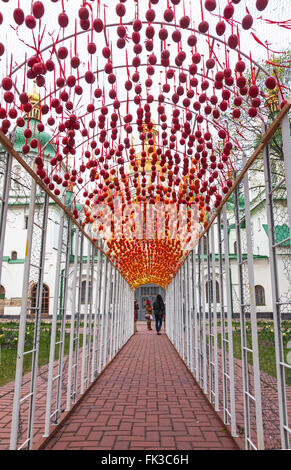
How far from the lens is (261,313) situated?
5.03 m

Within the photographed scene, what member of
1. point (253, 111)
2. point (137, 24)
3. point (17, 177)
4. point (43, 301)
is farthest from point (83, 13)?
point (43, 301)

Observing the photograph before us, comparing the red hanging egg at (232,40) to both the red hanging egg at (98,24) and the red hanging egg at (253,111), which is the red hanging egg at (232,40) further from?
the red hanging egg at (98,24)

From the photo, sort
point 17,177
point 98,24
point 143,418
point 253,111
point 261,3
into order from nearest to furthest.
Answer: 1. point 261,3
2. point 98,24
3. point 253,111
4. point 17,177
5. point 143,418

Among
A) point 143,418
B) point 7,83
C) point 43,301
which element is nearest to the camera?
point 7,83

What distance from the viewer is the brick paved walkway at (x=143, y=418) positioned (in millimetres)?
3387

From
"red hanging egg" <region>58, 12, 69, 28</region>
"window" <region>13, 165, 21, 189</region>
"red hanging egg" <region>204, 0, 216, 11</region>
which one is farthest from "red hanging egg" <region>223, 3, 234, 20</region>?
"window" <region>13, 165, 21, 189</region>

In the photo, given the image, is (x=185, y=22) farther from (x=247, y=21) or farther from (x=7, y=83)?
(x=7, y=83)

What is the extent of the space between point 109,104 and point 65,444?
357 centimetres

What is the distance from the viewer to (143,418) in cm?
423

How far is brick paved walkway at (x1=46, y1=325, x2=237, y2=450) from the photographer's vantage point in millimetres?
3387

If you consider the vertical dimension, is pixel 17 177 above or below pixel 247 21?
below

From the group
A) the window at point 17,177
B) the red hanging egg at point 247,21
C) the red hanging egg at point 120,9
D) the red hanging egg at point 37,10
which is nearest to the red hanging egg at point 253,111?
the red hanging egg at point 247,21

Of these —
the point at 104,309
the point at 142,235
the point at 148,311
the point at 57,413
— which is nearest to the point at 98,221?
the point at 104,309
